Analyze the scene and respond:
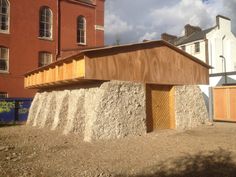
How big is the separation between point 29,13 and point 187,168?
23131 mm

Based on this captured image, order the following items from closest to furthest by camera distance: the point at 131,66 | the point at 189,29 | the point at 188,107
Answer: the point at 131,66 < the point at 188,107 < the point at 189,29

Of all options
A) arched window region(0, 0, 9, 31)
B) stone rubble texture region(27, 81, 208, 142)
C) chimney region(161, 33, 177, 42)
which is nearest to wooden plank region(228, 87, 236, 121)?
stone rubble texture region(27, 81, 208, 142)

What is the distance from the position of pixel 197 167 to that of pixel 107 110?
557 cm

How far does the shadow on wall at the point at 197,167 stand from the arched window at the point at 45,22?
878 inches

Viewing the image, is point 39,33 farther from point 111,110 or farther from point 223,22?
point 223,22


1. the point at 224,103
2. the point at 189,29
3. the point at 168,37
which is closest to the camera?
the point at 224,103

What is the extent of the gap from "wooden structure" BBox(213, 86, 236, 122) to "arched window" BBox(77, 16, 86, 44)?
15.5 m

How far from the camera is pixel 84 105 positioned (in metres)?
14.5

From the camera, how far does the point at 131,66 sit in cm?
1434

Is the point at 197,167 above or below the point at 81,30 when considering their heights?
below

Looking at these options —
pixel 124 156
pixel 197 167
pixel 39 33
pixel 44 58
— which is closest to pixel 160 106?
pixel 124 156

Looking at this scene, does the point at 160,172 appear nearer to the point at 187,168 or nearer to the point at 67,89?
the point at 187,168

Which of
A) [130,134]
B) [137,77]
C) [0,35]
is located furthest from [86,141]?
[0,35]

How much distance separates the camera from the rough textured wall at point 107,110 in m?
12.9
